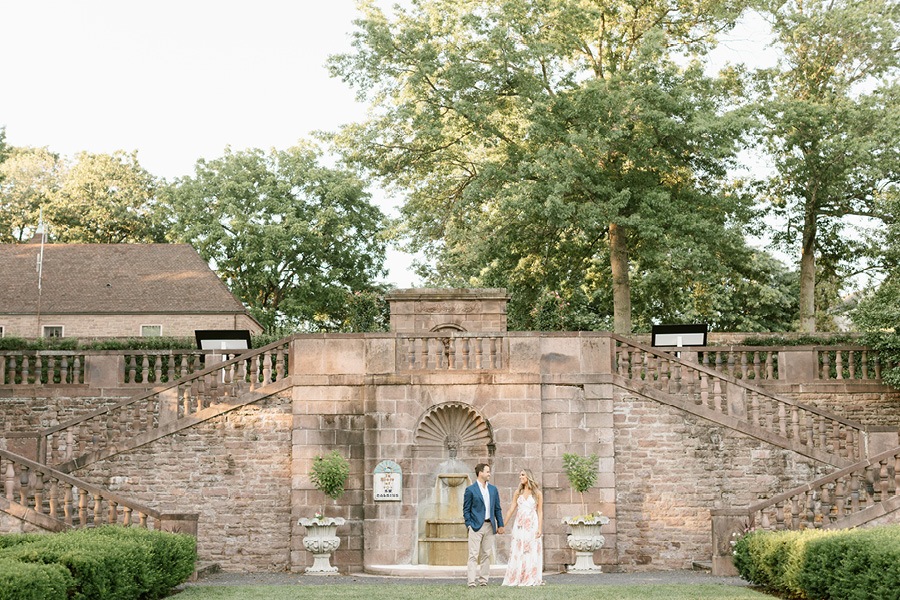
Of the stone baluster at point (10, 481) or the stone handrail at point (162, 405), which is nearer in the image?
the stone baluster at point (10, 481)

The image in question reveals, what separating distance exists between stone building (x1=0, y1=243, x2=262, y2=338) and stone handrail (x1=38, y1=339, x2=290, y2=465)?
1456 cm

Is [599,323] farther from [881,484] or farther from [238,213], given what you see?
[881,484]

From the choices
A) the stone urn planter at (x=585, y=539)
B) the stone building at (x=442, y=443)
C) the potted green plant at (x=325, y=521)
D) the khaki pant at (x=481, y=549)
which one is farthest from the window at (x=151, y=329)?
the khaki pant at (x=481, y=549)

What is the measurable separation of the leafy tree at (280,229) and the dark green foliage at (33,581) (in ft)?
107

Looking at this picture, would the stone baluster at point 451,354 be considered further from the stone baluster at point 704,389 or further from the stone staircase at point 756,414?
the stone baluster at point 704,389

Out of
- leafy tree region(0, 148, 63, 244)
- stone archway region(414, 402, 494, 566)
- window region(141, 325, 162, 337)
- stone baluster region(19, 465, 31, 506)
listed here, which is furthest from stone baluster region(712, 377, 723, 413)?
leafy tree region(0, 148, 63, 244)

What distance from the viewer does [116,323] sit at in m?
37.2

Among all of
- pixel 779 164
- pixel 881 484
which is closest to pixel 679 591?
pixel 881 484

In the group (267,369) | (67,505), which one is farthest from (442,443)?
(67,505)

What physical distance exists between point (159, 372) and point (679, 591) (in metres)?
13.1

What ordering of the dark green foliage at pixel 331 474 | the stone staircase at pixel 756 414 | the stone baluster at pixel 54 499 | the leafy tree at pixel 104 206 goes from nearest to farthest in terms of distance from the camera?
the stone baluster at pixel 54 499 → the stone staircase at pixel 756 414 → the dark green foliage at pixel 331 474 → the leafy tree at pixel 104 206

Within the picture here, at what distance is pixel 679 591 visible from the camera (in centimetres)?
1597

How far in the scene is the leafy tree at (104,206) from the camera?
49.5 metres


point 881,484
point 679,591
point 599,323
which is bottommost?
point 679,591
